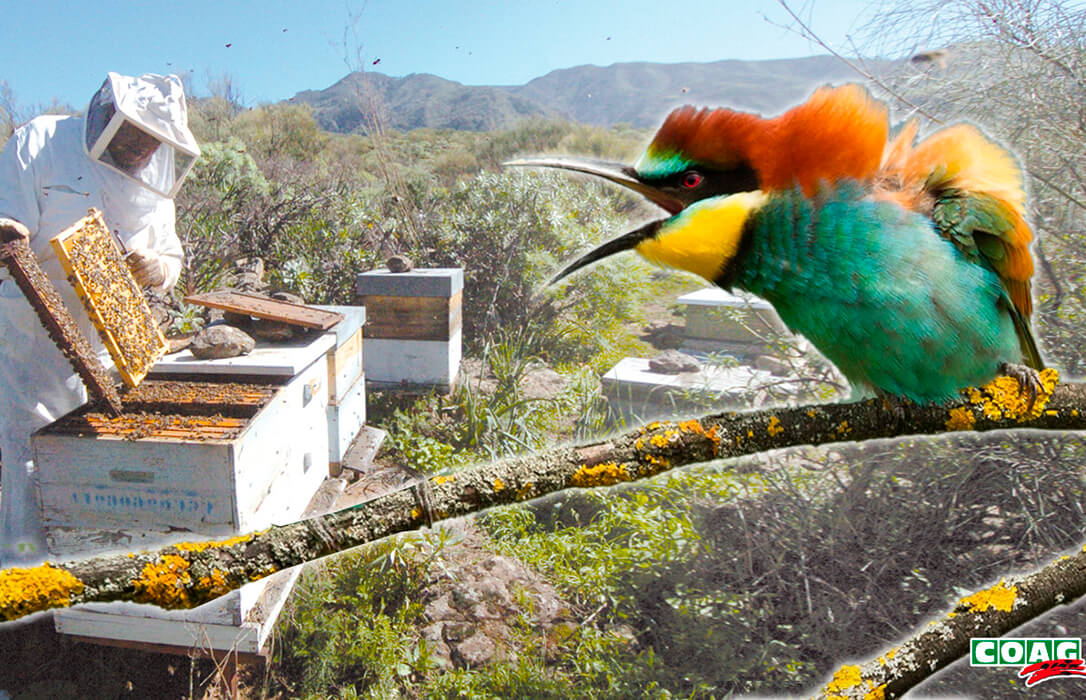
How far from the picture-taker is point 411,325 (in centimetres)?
435

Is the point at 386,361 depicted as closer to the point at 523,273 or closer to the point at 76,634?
the point at 523,273

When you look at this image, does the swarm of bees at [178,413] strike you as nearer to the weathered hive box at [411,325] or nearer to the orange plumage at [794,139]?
the orange plumage at [794,139]

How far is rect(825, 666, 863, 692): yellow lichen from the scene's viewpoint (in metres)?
0.61

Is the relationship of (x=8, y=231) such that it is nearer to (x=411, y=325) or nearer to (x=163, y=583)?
(x=163, y=583)

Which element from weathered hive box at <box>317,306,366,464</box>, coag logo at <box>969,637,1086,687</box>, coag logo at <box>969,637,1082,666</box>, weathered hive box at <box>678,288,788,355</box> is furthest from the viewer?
weathered hive box at <box>678,288,788,355</box>

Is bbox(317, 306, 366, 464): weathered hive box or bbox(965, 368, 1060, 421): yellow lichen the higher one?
bbox(965, 368, 1060, 421): yellow lichen

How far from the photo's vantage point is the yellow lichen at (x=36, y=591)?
0.47 metres

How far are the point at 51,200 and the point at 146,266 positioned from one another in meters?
0.44

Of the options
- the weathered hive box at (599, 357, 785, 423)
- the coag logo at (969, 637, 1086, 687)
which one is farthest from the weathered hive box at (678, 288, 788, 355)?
the coag logo at (969, 637, 1086, 687)

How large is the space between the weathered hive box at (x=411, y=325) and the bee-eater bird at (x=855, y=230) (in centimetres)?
338

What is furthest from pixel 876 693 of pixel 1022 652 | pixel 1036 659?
pixel 1036 659

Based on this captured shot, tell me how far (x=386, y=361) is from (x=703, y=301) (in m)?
A: 2.56

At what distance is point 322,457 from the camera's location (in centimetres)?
308

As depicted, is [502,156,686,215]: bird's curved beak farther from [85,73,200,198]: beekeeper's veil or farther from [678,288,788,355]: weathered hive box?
[678,288,788,355]: weathered hive box
